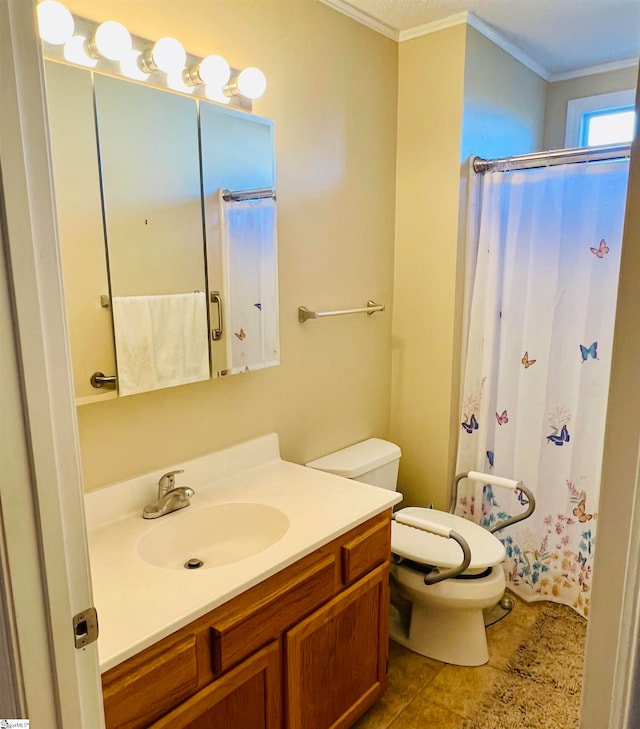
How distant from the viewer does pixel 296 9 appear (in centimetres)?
192

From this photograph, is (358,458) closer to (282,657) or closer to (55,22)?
(282,657)

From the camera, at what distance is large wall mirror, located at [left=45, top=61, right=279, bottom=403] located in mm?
1416

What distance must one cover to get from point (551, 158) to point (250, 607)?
6.48 feet

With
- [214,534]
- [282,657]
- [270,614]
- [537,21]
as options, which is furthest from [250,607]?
[537,21]

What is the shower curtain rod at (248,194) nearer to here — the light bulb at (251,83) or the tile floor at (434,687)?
the light bulb at (251,83)

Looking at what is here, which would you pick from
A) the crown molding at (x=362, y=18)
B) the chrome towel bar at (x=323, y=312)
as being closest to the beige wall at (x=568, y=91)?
the crown molding at (x=362, y=18)

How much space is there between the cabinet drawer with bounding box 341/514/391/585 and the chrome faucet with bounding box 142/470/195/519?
1.61ft

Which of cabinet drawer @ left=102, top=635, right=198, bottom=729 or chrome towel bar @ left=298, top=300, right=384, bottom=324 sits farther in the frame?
chrome towel bar @ left=298, top=300, right=384, bottom=324

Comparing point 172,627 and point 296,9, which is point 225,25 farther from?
point 172,627

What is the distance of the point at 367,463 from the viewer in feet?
7.37


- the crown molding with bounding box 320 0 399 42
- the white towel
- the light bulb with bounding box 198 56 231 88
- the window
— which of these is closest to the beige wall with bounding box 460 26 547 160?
the window

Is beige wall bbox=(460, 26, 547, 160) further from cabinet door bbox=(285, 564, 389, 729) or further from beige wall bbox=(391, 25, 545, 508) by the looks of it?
cabinet door bbox=(285, 564, 389, 729)

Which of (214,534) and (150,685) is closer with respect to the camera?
(150,685)

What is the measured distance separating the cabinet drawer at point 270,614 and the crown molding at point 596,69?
8.57 ft
